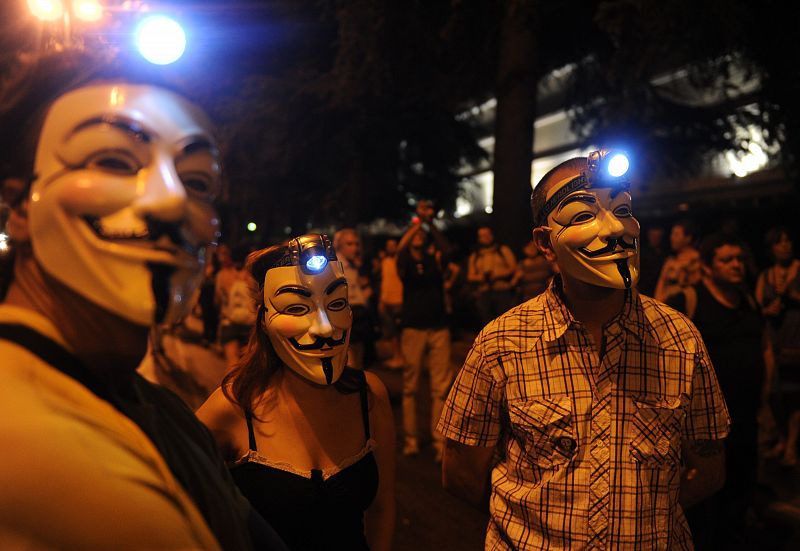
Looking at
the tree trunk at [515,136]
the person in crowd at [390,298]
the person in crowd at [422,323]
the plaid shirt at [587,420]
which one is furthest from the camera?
the tree trunk at [515,136]

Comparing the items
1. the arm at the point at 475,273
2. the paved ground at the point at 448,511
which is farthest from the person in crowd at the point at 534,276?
the paved ground at the point at 448,511

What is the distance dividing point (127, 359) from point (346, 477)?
1.56 m

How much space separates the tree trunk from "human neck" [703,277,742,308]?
21.5 feet

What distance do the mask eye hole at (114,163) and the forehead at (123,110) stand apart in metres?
0.05

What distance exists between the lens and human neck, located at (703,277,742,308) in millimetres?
4406

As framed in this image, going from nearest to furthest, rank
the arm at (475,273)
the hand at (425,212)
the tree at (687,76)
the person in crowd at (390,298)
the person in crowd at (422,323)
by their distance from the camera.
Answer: the person in crowd at (422,323), the hand at (425,212), the tree at (687,76), the person in crowd at (390,298), the arm at (475,273)

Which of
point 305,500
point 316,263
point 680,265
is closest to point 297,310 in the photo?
point 316,263

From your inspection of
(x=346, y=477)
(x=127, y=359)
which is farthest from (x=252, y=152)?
(x=127, y=359)

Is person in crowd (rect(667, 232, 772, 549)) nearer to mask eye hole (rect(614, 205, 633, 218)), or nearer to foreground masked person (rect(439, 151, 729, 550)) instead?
foreground masked person (rect(439, 151, 729, 550))

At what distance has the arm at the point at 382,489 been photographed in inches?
99.2

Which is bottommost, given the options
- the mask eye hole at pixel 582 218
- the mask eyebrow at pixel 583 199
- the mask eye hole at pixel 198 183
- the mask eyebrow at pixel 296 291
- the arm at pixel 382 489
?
the arm at pixel 382 489

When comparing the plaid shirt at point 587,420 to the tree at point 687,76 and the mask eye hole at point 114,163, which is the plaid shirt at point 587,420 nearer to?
the mask eye hole at point 114,163

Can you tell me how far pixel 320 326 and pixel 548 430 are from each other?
2.72ft

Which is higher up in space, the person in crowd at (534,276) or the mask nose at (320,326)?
the person in crowd at (534,276)
